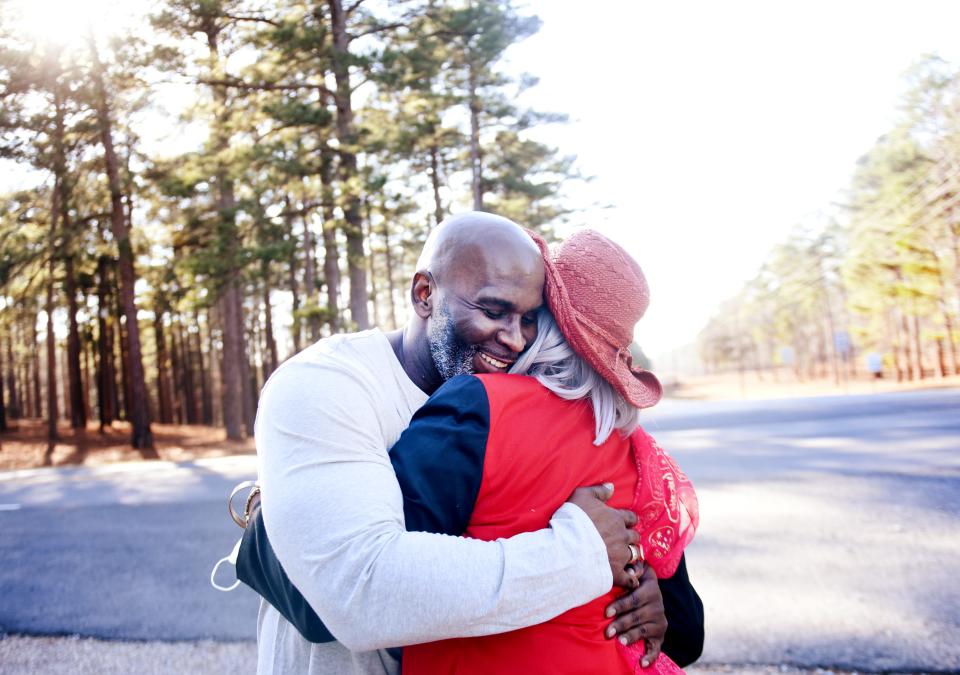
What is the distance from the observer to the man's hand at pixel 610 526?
1.62m

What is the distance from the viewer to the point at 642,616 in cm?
173

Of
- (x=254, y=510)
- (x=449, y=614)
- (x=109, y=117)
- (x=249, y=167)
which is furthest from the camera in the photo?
(x=109, y=117)

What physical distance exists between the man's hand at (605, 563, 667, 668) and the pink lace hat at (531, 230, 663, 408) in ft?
1.47

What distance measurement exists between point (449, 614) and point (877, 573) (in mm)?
5348

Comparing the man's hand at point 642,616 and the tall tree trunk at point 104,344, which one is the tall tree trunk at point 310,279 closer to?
the tall tree trunk at point 104,344

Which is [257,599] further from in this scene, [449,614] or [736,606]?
[449,614]

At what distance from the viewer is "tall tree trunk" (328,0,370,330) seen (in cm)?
1756

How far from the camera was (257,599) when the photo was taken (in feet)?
19.9

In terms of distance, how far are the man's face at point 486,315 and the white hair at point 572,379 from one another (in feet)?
0.24

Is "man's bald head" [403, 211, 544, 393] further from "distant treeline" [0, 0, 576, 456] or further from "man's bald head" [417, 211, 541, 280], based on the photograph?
"distant treeline" [0, 0, 576, 456]

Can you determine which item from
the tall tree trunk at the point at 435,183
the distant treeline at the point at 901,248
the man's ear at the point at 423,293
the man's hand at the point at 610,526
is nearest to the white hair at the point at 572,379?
the man's hand at the point at 610,526

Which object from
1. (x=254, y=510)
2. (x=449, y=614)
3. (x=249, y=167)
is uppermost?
(x=249, y=167)

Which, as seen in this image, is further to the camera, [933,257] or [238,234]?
[933,257]

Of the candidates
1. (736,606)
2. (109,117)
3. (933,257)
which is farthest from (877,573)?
(933,257)
